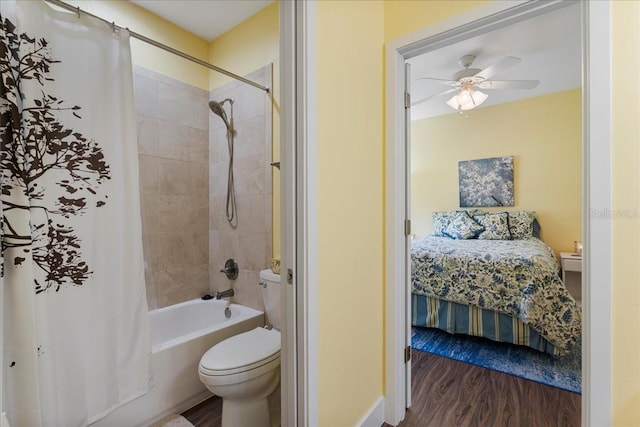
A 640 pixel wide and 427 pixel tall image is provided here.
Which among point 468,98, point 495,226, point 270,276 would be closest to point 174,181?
point 270,276

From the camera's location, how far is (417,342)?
103 inches

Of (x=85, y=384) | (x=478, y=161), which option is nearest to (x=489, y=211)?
(x=478, y=161)

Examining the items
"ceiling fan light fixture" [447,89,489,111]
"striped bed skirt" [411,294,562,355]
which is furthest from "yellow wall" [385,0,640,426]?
"ceiling fan light fixture" [447,89,489,111]

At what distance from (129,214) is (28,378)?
0.61m

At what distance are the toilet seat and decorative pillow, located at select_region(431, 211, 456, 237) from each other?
323 cm

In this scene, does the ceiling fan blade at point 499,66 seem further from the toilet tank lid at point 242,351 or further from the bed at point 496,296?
the toilet tank lid at point 242,351

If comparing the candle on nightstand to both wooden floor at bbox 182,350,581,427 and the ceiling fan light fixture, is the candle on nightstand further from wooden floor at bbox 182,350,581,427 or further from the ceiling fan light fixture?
wooden floor at bbox 182,350,581,427

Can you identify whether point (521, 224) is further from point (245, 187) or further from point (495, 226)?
point (245, 187)

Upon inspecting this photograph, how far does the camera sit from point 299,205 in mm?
1126

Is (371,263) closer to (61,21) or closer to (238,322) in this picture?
(238,322)

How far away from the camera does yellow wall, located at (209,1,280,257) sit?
7.20 ft

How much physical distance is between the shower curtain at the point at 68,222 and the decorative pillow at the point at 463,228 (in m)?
3.69

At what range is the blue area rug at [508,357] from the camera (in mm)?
2029

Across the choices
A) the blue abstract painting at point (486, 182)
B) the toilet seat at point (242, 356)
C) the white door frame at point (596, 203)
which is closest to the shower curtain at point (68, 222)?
the toilet seat at point (242, 356)
